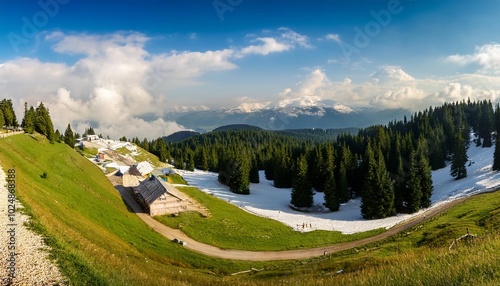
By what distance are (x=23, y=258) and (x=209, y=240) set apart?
137 ft

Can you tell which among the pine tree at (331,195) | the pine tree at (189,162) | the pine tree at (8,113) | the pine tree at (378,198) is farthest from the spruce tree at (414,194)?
the pine tree at (8,113)

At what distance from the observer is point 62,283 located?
1341cm

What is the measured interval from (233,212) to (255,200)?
17922 mm

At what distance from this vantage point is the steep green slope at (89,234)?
674 inches

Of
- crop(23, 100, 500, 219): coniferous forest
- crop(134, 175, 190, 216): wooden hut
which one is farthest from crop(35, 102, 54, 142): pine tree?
crop(134, 175, 190, 216): wooden hut

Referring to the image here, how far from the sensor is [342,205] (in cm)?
8875

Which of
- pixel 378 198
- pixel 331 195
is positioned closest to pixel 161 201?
pixel 331 195

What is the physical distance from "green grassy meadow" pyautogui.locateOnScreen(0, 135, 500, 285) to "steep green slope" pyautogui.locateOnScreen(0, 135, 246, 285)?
0.12 m

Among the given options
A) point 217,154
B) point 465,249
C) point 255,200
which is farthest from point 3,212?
point 217,154

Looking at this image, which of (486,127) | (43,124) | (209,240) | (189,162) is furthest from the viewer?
(189,162)

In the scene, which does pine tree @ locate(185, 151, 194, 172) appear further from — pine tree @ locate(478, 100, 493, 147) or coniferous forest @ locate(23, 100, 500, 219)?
pine tree @ locate(478, 100, 493, 147)

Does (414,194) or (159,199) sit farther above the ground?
(159,199)

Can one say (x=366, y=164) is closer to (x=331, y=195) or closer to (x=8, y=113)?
(x=331, y=195)

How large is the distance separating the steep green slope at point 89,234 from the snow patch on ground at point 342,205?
99.4 feet
